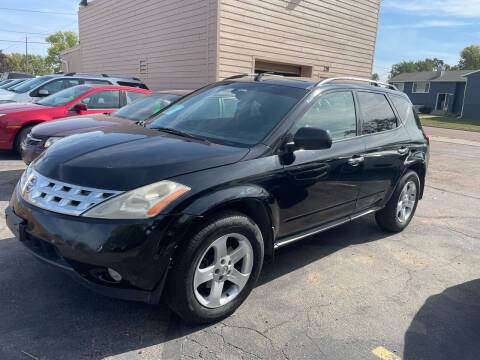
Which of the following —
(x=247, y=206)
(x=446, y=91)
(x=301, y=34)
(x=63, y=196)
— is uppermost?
(x=301, y=34)

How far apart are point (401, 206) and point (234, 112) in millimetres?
2561

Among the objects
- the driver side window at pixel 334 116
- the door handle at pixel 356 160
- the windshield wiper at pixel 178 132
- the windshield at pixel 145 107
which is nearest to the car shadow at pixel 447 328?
the door handle at pixel 356 160

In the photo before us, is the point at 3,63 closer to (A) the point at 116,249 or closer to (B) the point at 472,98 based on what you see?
(B) the point at 472,98

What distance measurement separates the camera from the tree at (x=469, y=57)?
87.6 metres

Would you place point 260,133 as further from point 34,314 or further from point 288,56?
point 288,56

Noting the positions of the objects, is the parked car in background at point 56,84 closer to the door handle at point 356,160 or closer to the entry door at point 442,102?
the door handle at point 356,160

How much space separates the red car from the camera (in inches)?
273

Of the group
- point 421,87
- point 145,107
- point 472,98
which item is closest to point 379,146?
point 145,107

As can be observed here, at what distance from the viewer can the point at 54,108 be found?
719 centimetres


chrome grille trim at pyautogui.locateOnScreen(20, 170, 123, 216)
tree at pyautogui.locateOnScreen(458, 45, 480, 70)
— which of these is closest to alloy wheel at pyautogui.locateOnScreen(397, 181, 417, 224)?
chrome grille trim at pyautogui.locateOnScreen(20, 170, 123, 216)

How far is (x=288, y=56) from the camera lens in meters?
13.0

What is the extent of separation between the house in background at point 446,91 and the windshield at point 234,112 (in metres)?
45.4

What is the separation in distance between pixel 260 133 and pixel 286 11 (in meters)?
10.8

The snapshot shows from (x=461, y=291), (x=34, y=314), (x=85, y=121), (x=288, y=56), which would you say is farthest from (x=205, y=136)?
(x=288, y=56)
